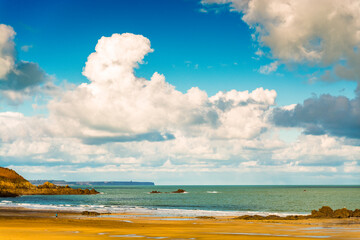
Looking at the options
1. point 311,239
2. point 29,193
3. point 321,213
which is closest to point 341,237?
point 311,239

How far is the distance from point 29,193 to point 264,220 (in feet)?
498

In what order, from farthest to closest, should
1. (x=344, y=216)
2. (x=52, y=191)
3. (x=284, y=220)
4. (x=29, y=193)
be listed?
(x=52, y=191)
(x=29, y=193)
(x=344, y=216)
(x=284, y=220)

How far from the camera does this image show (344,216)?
53.5 metres

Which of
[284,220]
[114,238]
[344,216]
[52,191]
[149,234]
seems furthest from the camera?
[52,191]

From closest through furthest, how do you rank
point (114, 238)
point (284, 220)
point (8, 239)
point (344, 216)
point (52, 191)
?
point (8, 239) < point (114, 238) < point (284, 220) < point (344, 216) < point (52, 191)

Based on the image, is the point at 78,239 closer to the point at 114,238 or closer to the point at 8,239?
Result: the point at 114,238

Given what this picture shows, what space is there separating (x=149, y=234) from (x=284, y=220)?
23799mm

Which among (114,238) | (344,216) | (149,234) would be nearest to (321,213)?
(344,216)

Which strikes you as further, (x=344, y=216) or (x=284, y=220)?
(x=344, y=216)

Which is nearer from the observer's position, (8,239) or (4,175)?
(8,239)

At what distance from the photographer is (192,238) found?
30031 millimetres

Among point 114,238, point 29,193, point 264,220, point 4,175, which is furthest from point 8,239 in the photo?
point 4,175

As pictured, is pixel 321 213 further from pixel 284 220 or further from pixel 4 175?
pixel 4 175

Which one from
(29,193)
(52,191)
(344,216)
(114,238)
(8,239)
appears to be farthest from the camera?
(52,191)
